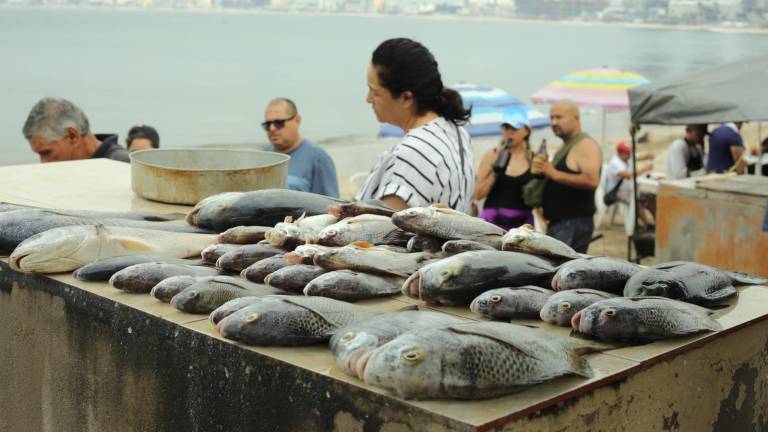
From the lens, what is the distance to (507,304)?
10.2 feet

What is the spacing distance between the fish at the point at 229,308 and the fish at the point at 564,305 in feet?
3.03

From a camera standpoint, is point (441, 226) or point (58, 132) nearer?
point (441, 226)

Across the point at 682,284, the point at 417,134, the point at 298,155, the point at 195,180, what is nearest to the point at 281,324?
the point at 682,284

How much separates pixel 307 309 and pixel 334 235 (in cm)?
79

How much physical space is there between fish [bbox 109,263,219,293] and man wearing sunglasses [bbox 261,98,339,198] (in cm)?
421

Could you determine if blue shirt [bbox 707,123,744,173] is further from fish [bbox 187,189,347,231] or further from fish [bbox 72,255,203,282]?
fish [bbox 72,255,203,282]

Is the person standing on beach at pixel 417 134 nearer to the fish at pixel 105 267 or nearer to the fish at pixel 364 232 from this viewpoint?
the fish at pixel 364 232

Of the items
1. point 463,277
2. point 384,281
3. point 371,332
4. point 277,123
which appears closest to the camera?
point 371,332

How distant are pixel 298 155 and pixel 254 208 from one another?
13.1 ft

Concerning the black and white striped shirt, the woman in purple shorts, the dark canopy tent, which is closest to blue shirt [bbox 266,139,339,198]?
the woman in purple shorts

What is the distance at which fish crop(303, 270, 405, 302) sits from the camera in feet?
10.7

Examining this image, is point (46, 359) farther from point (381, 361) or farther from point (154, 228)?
point (381, 361)

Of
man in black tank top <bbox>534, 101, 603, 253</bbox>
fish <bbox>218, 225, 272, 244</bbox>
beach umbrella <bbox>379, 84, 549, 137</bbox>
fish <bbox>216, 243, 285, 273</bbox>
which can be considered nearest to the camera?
fish <bbox>216, 243, 285, 273</bbox>

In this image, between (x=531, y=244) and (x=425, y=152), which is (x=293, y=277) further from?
(x=425, y=152)
